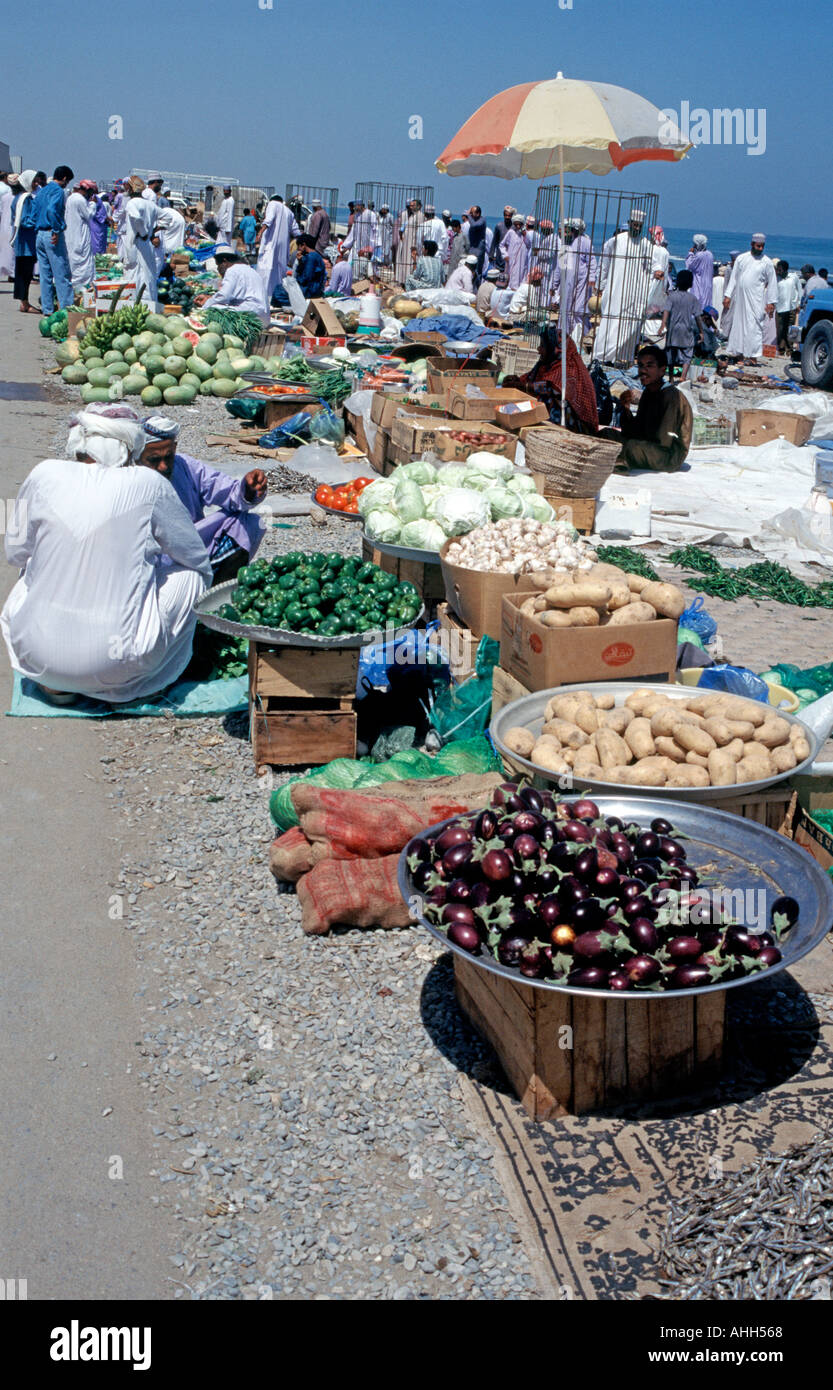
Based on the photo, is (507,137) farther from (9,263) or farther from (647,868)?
(9,263)

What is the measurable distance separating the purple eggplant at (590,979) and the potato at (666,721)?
4.56 ft

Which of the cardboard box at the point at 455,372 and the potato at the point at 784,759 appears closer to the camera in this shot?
the potato at the point at 784,759

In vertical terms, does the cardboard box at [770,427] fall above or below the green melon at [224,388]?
below

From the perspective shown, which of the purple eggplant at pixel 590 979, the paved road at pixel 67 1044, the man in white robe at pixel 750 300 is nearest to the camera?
the paved road at pixel 67 1044

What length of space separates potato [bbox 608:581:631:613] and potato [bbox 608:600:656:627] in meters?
0.04

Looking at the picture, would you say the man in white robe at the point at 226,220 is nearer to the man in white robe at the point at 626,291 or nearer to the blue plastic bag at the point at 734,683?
the man in white robe at the point at 626,291

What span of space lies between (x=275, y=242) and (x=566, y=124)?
35.9 feet

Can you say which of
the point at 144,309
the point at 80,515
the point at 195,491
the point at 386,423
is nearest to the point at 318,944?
the point at 80,515

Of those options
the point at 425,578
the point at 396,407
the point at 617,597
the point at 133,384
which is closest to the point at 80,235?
the point at 133,384

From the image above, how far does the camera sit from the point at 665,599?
16.2 feet

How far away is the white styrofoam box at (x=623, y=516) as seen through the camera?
31.4ft

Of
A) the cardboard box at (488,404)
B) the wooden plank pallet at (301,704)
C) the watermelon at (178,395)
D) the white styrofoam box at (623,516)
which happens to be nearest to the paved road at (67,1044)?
the wooden plank pallet at (301,704)

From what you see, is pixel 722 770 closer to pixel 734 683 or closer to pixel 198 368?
pixel 734 683

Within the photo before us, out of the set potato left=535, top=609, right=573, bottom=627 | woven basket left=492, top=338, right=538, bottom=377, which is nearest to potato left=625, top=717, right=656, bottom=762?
potato left=535, top=609, right=573, bottom=627
